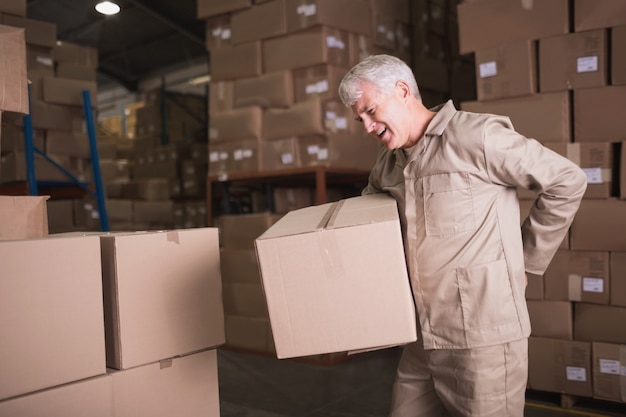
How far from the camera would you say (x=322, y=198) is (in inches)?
151

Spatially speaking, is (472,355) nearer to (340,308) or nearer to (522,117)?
(340,308)

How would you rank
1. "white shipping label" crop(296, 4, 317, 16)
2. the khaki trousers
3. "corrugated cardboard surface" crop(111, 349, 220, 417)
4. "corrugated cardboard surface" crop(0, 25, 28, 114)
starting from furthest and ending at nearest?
"white shipping label" crop(296, 4, 317, 16) → "corrugated cardboard surface" crop(0, 25, 28, 114) → "corrugated cardboard surface" crop(111, 349, 220, 417) → the khaki trousers

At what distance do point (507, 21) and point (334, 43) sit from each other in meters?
1.28

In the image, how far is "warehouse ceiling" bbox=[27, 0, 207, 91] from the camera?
324 inches

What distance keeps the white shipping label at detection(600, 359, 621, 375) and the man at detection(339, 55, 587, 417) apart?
1.49 meters

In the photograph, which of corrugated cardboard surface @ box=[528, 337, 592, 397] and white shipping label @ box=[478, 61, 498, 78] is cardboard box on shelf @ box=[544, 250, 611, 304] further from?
white shipping label @ box=[478, 61, 498, 78]

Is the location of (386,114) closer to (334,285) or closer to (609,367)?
(334,285)

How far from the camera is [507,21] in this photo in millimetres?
3033

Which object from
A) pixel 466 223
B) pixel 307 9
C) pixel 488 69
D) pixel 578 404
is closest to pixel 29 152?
pixel 307 9

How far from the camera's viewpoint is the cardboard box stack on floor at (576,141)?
2797mm

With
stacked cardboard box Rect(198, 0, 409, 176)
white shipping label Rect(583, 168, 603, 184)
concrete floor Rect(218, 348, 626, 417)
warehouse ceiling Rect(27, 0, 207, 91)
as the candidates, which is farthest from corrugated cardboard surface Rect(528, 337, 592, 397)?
warehouse ceiling Rect(27, 0, 207, 91)

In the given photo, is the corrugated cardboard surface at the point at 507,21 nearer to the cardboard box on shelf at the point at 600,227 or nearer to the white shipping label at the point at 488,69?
the white shipping label at the point at 488,69

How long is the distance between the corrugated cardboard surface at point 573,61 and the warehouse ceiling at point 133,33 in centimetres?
554

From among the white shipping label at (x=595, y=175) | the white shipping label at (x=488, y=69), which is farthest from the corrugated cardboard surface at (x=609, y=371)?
the white shipping label at (x=488, y=69)
